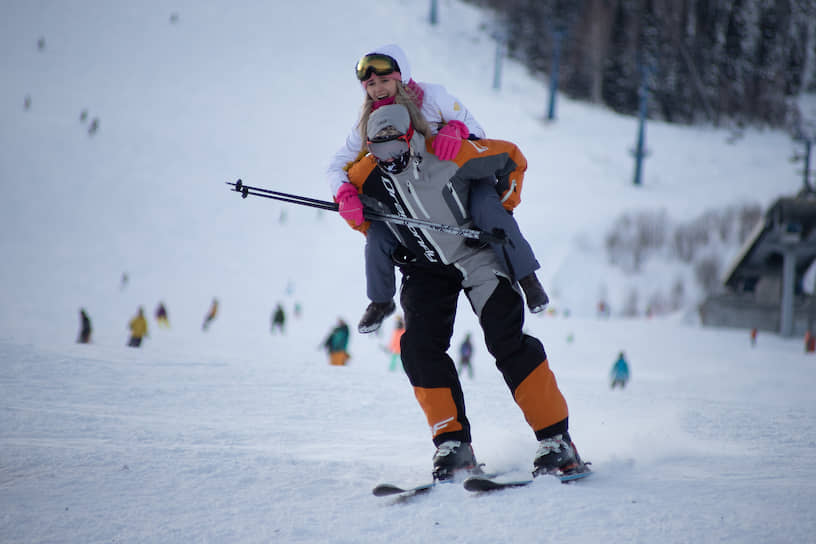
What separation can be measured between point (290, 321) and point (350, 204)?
55.0 feet

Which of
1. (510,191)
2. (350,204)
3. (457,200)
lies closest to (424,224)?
(457,200)

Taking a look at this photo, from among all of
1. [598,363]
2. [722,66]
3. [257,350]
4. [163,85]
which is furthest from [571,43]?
[257,350]

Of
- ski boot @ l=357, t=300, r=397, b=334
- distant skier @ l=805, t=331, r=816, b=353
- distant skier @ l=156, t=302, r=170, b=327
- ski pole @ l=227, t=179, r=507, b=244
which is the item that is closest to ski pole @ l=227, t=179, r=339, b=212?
ski pole @ l=227, t=179, r=507, b=244

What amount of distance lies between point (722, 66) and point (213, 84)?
4131 cm

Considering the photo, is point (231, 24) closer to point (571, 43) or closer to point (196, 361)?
point (571, 43)

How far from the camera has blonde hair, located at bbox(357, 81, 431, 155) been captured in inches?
110

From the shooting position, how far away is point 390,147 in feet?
8.80

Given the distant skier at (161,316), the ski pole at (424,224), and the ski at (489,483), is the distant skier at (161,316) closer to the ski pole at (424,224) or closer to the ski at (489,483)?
the ski pole at (424,224)

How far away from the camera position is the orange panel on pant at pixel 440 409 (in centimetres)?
272

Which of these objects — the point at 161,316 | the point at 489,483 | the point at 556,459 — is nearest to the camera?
the point at 489,483

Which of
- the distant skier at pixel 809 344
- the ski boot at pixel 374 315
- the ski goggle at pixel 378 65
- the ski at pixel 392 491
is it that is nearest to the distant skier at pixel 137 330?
the ski boot at pixel 374 315

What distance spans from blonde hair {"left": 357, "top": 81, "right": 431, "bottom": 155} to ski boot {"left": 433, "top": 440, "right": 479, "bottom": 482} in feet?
4.71

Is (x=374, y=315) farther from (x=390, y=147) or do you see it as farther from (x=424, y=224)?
(x=390, y=147)

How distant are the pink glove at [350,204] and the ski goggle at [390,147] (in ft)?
0.77
